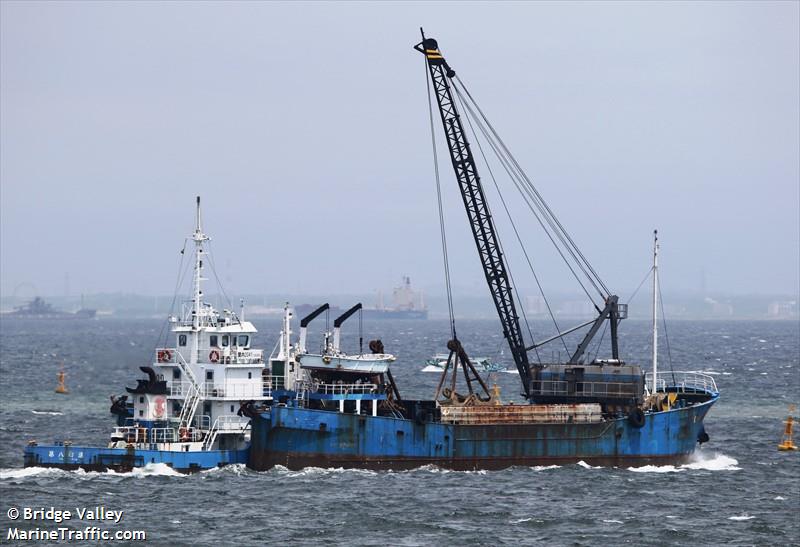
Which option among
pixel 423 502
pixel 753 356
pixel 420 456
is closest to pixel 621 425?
pixel 420 456

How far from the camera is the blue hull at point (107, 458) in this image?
2272 inches

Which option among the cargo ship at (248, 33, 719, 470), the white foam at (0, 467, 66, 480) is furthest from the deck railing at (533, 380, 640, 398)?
the white foam at (0, 467, 66, 480)

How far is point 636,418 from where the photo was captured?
2532 inches

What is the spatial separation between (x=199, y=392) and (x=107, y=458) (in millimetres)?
5102

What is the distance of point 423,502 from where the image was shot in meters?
54.1

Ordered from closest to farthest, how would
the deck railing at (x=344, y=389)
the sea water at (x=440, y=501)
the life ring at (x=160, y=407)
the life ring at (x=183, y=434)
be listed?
1. the sea water at (x=440, y=501)
2. the life ring at (x=183, y=434)
3. the life ring at (x=160, y=407)
4. the deck railing at (x=344, y=389)

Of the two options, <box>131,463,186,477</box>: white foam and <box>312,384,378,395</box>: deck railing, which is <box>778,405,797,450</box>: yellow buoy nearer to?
<box>312,384,378,395</box>: deck railing

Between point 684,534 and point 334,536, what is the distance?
12.9 metres

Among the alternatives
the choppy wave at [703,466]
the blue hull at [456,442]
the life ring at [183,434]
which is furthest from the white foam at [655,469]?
the life ring at [183,434]

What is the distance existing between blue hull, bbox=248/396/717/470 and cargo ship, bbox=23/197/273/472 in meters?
2.09

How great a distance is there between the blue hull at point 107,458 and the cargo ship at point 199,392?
13 centimetres

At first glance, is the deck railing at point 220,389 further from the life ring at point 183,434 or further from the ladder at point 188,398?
the life ring at point 183,434

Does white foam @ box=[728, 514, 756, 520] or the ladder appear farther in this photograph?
the ladder

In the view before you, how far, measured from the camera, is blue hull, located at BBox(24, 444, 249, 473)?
5772 cm
